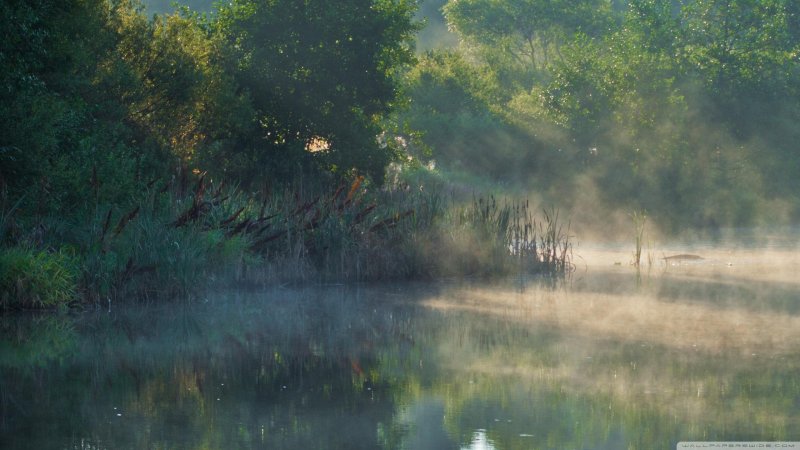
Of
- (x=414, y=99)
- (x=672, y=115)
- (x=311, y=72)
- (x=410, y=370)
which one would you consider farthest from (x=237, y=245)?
(x=414, y=99)

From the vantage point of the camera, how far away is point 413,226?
66.6ft

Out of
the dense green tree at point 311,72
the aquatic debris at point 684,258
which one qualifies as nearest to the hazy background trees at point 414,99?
the dense green tree at point 311,72

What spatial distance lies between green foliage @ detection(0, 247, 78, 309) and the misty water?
1.21ft

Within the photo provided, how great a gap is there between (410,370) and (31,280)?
19.4 ft

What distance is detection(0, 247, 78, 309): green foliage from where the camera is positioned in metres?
15.0

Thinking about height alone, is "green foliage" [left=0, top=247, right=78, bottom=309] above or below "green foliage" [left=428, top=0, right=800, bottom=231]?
below

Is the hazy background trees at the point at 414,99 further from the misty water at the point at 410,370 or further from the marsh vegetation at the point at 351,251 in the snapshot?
the misty water at the point at 410,370

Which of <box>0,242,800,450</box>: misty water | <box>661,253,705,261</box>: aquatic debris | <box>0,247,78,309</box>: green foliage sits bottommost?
<box>0,242,800,450</box>: misty water

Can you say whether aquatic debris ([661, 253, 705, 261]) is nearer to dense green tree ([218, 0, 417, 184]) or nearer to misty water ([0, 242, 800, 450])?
misty water ([0, 242, 800, 450])

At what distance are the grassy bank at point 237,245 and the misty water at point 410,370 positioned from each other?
0.50 metres

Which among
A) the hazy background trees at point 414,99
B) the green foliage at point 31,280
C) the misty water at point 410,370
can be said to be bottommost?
the misty water at point 410,370

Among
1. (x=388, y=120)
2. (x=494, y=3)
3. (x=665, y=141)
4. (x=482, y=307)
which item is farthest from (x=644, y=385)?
(x=494, y=3)

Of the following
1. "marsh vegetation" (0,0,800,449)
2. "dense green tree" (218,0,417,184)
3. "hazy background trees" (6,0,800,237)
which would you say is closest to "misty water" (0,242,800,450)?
"marsh vegetation" (0,0,800,449)

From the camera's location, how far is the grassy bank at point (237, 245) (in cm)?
1598
